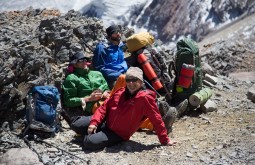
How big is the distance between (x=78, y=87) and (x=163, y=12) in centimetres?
5059

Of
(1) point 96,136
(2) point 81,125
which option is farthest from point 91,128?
(2) point 81,125

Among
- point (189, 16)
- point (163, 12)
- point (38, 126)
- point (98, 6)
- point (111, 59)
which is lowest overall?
point (163, 12)

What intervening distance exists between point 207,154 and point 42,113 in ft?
9.00

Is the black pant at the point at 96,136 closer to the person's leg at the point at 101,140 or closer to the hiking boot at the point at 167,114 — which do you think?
the person's leg at the point at 101,140

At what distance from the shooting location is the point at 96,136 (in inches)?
276

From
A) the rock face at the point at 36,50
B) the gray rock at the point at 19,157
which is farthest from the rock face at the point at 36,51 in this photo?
the gray rock at the point at 19,157

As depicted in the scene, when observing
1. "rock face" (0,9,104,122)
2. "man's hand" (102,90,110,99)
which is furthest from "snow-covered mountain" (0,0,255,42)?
"man's hand" (102,90,110,99)

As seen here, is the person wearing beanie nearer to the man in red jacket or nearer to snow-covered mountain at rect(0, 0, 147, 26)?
the man in red jacket

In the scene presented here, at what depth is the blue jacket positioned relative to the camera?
29.5 ft

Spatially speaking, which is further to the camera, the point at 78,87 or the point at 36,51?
the point at 36,51

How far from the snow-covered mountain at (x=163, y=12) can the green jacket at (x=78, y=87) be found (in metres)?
39.9

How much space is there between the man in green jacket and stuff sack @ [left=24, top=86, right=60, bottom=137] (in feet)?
1.86

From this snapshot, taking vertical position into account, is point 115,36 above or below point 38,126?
above

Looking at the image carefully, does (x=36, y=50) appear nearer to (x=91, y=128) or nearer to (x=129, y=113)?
(x=91, y=128)
